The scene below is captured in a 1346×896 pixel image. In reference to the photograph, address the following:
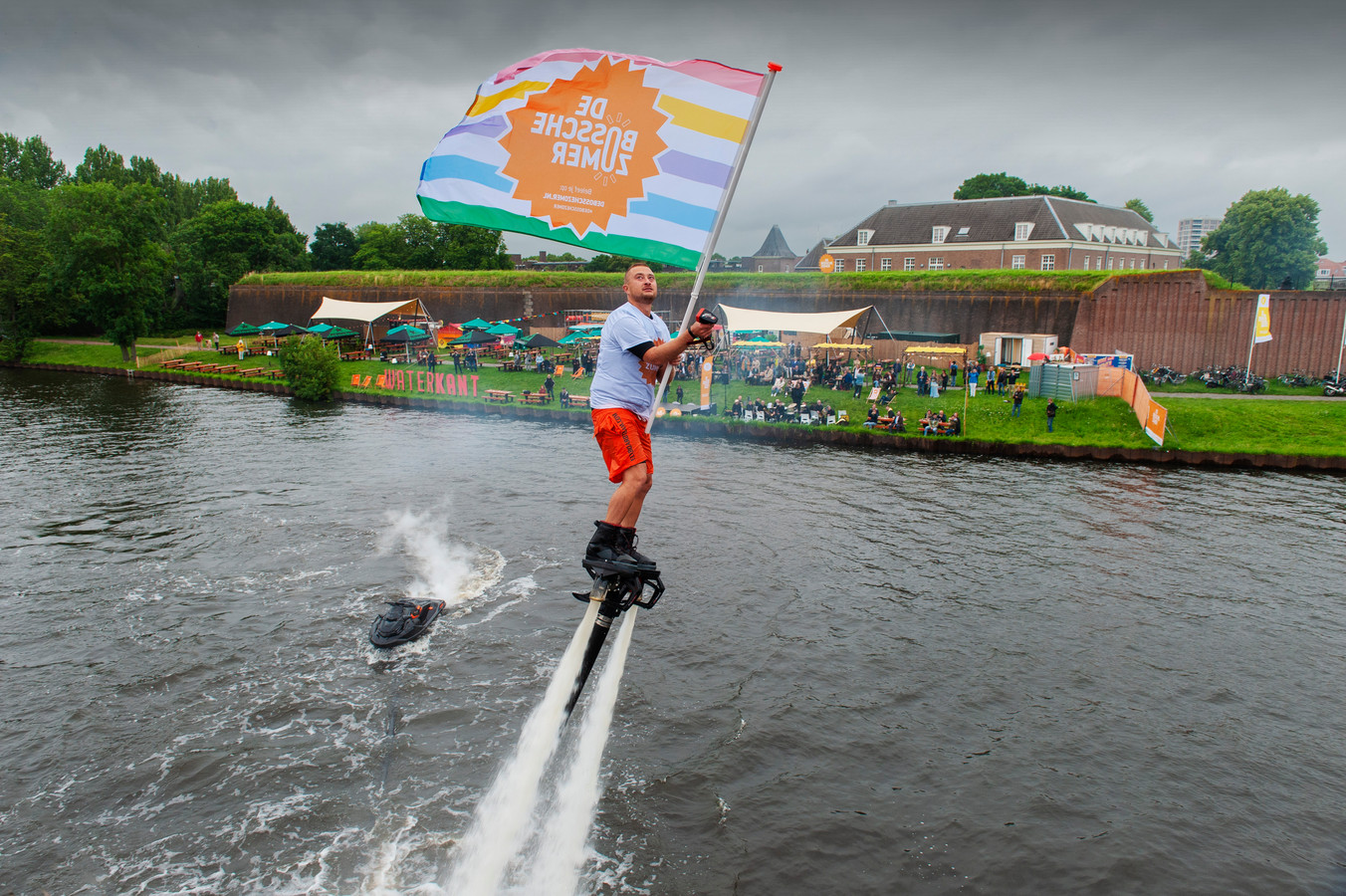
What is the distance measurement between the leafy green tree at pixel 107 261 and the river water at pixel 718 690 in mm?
44371

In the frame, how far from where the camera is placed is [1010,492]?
2470cm

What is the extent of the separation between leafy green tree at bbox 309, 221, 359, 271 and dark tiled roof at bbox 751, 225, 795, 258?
58.9 meters

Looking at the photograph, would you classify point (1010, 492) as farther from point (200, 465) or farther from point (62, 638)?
point (200, 465)

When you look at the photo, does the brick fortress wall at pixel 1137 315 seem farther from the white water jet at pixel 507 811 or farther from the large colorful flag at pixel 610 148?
the large colorful flag at pixel 610 148

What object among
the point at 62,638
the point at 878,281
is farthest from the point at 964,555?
the point at 878,281

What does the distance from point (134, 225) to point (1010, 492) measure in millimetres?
71328

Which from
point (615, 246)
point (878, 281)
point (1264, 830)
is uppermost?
point (878, 281)

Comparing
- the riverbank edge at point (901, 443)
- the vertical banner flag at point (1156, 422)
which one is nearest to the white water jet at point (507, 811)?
the riverbank edge at point (901, 443)

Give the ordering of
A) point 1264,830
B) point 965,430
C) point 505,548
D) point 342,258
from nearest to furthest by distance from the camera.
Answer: point 1264,830, point 505,548, point 965,430, point 342,258

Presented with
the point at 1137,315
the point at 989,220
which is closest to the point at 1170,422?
the point at 1137,315

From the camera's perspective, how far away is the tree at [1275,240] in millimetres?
72438

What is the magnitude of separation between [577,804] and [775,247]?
369 ft

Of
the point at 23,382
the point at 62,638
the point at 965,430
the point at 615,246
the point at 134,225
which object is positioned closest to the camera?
the point at 615,246

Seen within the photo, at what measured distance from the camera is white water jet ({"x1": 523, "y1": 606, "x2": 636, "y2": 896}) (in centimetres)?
808
